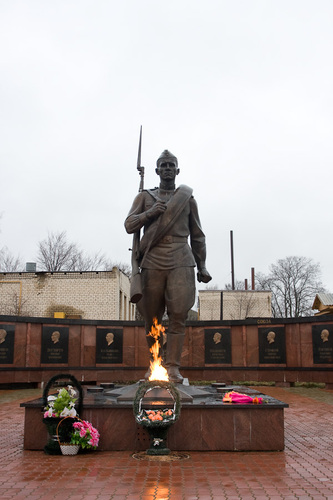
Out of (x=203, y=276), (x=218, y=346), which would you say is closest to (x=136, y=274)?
(x=203, y=276)

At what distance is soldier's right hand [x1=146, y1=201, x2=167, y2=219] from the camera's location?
23.7ft

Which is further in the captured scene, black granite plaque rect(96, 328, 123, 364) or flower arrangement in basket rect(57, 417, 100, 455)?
black granite plaque rect(96, 328, 123, 364)

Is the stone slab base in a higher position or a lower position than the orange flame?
lower

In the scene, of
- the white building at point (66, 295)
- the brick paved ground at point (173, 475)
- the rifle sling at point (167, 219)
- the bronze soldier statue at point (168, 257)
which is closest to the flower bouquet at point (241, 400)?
the brick paved ground at point (173, 475)

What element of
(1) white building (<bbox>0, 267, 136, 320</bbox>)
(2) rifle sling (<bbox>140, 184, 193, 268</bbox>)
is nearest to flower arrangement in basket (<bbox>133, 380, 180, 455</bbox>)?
(2) rifle sling (<bbox>140, 184, 193, 268</bbox>)

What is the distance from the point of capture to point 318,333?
1669cm

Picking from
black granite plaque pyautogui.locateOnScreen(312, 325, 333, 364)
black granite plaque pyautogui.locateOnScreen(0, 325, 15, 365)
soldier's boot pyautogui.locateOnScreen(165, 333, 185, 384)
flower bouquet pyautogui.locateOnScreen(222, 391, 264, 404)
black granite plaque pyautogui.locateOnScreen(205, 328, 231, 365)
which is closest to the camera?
flower bouquet pyautogui.locateOnScreen(222, 391, 264, 404)

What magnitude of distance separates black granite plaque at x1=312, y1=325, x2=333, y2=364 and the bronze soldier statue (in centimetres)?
1038

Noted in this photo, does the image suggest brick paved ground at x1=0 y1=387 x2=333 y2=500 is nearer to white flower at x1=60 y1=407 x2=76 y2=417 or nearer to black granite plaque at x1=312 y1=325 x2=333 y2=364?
white flower at x1=60 y1=407 x2=76 y2=417

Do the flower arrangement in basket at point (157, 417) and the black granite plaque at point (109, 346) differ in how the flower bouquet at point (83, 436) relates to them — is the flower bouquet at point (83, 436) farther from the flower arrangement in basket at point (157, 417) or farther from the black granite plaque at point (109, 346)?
the black granite plaque at point (109, 346)

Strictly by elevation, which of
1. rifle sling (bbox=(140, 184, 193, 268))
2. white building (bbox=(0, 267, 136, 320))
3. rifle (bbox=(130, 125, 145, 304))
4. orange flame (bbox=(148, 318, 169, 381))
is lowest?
orange flame (bbox=(148, 318, 169, 381))

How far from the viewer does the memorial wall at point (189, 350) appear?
1644 cm

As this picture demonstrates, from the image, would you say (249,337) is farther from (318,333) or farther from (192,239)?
(192,239)

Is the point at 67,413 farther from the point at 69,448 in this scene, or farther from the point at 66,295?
the point at 66,295
